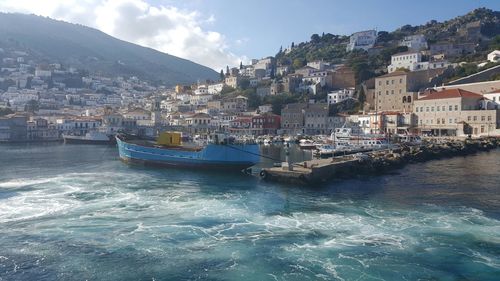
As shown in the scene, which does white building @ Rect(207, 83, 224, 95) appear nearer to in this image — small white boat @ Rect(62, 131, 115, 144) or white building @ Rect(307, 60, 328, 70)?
white building @ Rect(307, 60, 328, 70)

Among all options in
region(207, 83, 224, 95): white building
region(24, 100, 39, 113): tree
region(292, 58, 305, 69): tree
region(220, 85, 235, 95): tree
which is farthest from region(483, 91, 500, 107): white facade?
region(24, 100, 39, 113): tree

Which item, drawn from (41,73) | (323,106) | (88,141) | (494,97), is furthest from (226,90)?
(41,73)

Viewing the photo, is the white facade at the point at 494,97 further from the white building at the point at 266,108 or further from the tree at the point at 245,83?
the tree at the point at 245,83

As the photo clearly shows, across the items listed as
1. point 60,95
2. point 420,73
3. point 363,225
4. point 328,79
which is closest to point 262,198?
point 363,225

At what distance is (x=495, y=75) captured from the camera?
5862cm

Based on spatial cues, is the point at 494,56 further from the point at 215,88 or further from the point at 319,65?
the point at 215,88

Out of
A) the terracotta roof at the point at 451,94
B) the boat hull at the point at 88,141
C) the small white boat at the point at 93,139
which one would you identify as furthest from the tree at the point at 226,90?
the terracotta roof at the point at 451,94

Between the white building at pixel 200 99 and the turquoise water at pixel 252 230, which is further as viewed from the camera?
the white building at pixel 200 99

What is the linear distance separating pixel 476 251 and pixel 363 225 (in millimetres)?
4079

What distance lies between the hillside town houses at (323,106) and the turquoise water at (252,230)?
2886 cm

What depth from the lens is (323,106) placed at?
70000 millimetres

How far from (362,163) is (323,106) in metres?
40.0

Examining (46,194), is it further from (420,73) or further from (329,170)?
(420,73)

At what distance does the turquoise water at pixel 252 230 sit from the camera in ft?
40.0
